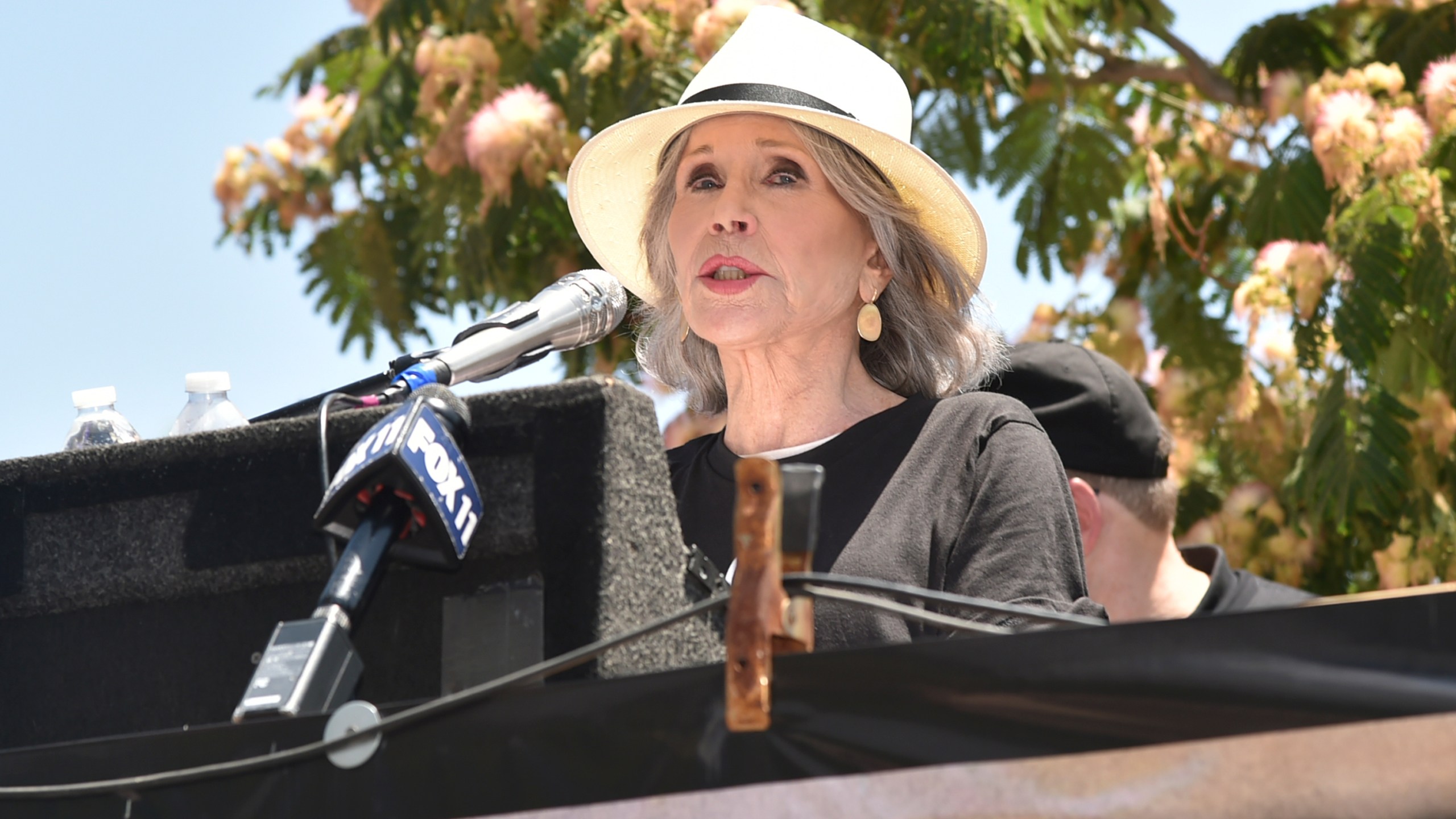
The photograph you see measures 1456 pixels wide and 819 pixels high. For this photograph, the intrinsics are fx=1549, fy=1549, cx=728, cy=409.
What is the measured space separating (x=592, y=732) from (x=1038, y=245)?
397 cm

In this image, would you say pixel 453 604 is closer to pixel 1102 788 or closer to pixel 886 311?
pixel 1102 788

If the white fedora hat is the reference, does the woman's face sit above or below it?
below

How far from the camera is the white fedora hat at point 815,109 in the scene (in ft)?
8.52

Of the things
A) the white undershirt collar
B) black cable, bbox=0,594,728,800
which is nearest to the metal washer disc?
black cable, bbox=0,594,728,800

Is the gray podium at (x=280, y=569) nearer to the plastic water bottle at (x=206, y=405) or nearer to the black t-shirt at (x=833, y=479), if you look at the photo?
the plastic water bottle at (x=206, y=405)

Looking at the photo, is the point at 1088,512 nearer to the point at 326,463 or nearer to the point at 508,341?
the point at 508,341

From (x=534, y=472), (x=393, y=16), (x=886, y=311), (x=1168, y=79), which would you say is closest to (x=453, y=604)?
(x=534, y=472)

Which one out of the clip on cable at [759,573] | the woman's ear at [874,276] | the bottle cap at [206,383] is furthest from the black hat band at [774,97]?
the clip on cable at [759,573]

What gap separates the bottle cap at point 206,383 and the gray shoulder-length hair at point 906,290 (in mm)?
985

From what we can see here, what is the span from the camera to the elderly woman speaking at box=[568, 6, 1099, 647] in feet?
7.36

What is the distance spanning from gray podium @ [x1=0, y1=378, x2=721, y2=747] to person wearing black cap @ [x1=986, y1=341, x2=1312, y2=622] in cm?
229

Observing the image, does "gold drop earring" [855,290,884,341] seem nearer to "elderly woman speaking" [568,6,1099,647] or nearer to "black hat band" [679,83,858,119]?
"elderly woman speaking" [568,6,1099,647]

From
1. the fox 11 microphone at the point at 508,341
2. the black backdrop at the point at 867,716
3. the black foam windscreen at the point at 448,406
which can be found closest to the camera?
the black backdrop at the point at 867,716

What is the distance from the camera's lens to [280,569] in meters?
1.59
